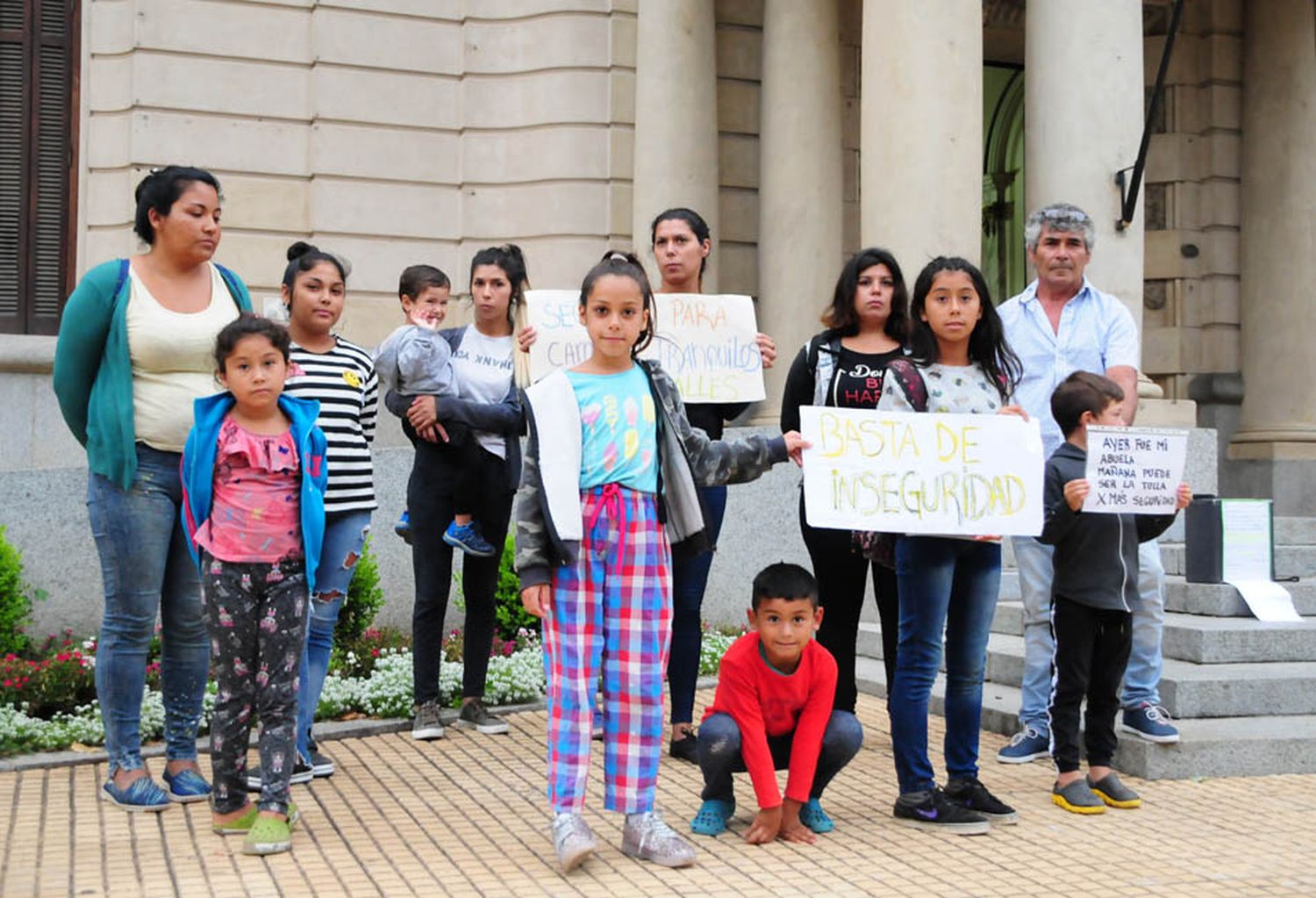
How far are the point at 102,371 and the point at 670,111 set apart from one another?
7.65 meters

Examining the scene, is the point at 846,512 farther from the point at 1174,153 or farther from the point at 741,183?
the point at 1174,153

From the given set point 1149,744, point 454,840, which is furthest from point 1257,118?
point 454,840

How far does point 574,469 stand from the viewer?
5.08 metres

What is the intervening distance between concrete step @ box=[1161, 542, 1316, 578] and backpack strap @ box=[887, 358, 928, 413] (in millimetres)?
4184

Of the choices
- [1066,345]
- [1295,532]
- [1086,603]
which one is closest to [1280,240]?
[1295,532]

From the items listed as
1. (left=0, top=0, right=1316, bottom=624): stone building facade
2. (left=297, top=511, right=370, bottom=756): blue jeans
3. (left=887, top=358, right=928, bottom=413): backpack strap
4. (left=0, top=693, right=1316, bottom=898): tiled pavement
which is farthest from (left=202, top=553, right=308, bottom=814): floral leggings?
(left=0, top=0, right=1316, bottom=624): stone building facade

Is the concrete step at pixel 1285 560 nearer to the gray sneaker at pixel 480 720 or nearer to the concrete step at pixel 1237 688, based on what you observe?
the concrete step at pixel 1237 688

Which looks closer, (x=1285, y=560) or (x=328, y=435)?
(x=328, y=435)

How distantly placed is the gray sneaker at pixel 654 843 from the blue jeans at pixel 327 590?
157 centimetres

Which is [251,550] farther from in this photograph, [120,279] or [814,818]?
[814,818]

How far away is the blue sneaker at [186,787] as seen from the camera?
599cm

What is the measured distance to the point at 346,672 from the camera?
8.66 meters

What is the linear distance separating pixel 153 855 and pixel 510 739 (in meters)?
2.37

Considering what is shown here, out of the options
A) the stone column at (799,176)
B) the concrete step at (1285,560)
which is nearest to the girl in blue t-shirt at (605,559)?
the concrete step at (1285,560)
